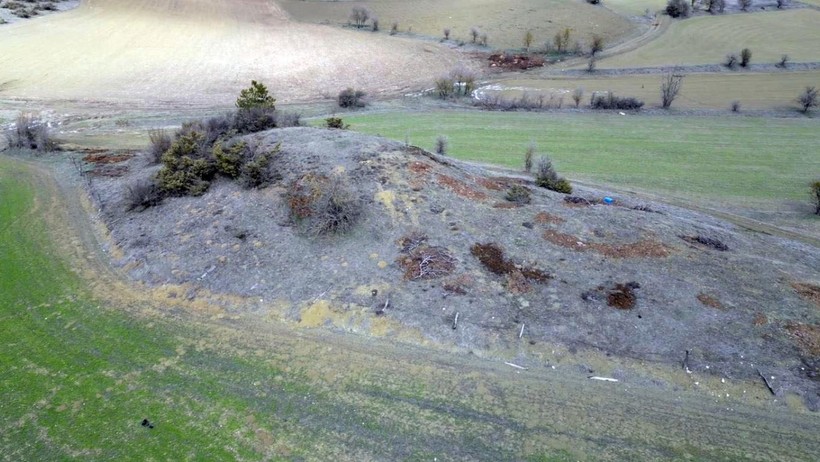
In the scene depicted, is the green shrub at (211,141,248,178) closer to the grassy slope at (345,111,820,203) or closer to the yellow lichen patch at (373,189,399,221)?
the yellow lichen patch at (373,189,399,221)

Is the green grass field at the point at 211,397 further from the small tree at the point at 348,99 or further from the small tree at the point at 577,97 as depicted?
the small tree at the point at 577,97

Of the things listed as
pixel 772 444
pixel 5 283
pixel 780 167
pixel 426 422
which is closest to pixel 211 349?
pixel 426 422

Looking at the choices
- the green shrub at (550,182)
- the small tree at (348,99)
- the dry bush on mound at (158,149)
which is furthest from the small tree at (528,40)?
the dry bush on mound at (158,149)

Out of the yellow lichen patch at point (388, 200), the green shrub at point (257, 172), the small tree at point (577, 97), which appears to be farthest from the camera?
the small tree at point (577, 97)

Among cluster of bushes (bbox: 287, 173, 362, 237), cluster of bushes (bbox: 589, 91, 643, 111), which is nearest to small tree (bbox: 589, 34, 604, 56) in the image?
cluster of bushes (bbox: 589, 91, 643, 111)

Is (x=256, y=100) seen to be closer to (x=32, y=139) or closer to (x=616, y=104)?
(x=32, y=139)

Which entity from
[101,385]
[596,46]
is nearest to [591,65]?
[596,46]
